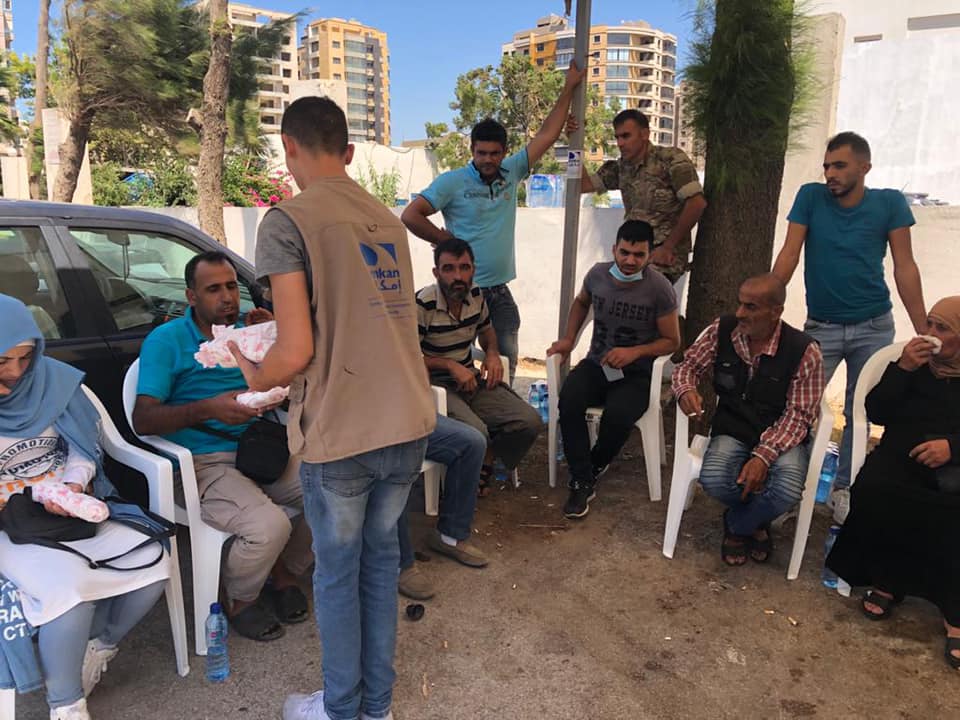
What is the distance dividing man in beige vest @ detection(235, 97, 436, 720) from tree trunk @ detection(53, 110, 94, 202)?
1247cm

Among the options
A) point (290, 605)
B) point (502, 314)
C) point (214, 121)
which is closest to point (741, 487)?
point (502, 314)

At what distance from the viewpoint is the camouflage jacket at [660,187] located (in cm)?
425

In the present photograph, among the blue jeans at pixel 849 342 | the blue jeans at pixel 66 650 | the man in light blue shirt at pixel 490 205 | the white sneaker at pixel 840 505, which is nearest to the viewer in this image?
the blue jeans at pixel 66 650

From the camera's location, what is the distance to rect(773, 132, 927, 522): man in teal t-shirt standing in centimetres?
345

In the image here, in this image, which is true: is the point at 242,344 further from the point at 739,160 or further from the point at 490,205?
the point at 739,160

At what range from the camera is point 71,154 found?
40.9 ft

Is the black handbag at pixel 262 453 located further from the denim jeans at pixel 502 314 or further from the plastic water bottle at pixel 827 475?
the plastic water bottle at pixel 827 475

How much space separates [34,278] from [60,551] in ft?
4.28

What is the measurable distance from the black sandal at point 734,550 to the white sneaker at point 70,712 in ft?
8.49

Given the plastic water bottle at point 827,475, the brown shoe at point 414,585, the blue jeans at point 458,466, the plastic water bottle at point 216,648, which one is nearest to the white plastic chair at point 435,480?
the blue jeans at point 458,466

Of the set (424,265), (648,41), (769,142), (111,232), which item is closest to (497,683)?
(111,232)

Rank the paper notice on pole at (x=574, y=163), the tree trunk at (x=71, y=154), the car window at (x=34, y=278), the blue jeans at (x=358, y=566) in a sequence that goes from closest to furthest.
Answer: the blue jeans at (x=358, y=566) < the car window at (x=34, y=278) < the paper notice on pole at (x=574, y=163) < the tree trunk at (x=71, y=154)

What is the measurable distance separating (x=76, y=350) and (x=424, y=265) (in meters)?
5.34

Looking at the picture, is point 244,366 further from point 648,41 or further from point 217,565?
point 648,41
